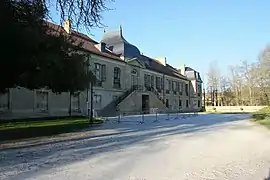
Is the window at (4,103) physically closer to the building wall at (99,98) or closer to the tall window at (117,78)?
the building wall at (99,98)

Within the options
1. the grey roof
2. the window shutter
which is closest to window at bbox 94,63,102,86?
the window shutter

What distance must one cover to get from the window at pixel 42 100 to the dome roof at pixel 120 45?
18.9 metres

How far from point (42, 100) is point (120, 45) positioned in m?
21.3

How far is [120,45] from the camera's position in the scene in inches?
2210

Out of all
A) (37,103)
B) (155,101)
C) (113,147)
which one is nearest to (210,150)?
(113,147)

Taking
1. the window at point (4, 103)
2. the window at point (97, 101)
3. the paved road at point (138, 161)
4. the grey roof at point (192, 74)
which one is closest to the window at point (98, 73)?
the window at point (97, 101)

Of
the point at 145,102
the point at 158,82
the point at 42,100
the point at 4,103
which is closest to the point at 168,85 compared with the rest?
the point at 158,82

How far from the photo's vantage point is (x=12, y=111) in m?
33.3

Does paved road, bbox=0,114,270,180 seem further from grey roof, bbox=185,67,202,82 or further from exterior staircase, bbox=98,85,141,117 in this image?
grey roof, bbox=185,67,202,82

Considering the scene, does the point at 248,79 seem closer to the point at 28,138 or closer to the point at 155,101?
the point at 155,101

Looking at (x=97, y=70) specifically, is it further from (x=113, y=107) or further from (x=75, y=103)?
(x=75, y=103)

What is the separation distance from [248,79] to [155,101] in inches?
1032

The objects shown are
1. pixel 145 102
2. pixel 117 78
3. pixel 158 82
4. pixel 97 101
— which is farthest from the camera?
pixel 158 82

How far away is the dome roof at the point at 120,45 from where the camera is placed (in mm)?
55375
